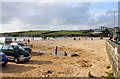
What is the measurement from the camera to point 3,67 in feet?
60.3

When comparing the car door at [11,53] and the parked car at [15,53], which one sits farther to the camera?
the car door at [11,53]

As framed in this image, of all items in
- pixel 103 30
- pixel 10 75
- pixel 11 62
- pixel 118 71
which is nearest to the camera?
pixel 118 71

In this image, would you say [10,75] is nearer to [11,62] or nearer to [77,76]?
[77,76]

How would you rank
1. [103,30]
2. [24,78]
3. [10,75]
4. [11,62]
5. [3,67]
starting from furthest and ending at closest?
[103,30] < [11,62] < [3,67] < [10,75] < [24,78]

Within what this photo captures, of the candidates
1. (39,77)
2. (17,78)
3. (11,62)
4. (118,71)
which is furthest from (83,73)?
(11,62)

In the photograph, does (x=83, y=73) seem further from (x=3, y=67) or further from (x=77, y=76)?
(x=3, y=67)

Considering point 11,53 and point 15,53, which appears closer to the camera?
point 15,53

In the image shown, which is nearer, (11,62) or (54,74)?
(54,74)

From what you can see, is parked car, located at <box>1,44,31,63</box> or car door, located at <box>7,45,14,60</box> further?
car door, located at <box>7,45,14,60</box>

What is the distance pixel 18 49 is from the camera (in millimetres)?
21812

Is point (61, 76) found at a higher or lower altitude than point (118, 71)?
lower

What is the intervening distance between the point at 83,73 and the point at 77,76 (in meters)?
1.06

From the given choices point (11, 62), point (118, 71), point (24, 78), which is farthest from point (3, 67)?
point (118, 71)

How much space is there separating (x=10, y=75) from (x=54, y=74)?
2.44 meters
